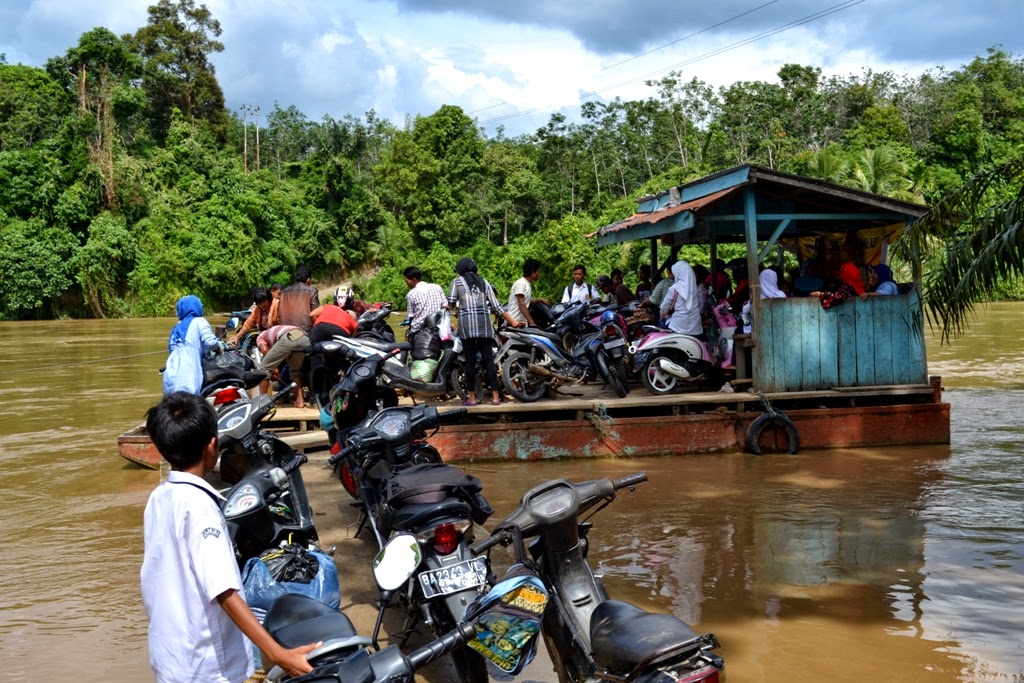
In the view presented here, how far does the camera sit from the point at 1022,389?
14883 mm

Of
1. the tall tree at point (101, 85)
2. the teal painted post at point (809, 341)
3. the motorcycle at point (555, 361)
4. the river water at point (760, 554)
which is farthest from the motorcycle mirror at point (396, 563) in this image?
the tall tree at point (101, 85)

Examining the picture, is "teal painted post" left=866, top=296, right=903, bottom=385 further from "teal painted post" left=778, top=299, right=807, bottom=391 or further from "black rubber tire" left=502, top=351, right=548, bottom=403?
"black rubber tire" left=502, top=351, right=548, bottom=403

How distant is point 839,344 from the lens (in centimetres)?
997

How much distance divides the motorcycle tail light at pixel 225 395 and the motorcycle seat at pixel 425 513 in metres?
3.65

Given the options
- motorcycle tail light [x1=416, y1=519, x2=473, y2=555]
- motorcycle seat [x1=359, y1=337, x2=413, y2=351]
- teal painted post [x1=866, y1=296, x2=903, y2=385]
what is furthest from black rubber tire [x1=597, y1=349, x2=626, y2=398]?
motorcycle tail light [x1=416, y1=519, x2=473, y2=555]

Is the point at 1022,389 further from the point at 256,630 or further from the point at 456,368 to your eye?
the point at 256,630

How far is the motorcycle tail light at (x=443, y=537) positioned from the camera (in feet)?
13.3

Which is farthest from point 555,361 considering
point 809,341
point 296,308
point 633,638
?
point 633,638

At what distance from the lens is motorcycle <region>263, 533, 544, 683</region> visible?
2451 mm

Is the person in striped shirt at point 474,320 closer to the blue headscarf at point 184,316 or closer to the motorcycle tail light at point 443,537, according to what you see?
the blue headscarf at point 184,316

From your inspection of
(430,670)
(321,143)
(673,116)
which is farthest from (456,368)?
(321,143)

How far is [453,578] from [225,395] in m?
4.09

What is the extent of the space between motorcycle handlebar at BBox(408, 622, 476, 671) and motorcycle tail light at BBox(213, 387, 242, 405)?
5.17m

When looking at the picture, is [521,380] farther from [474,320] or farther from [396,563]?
[396,563]
